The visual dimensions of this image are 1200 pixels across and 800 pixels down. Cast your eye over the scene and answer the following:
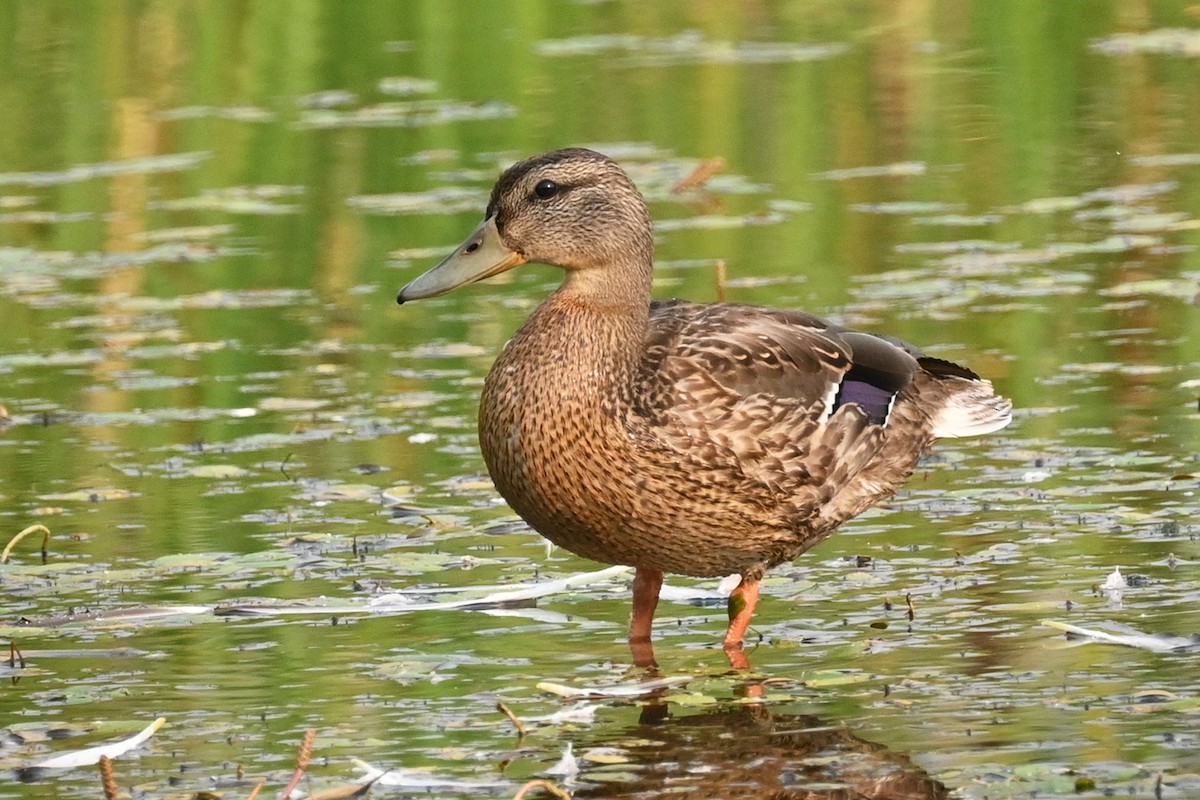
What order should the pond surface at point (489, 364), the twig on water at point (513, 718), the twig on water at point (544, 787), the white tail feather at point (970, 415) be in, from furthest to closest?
the white tail feather at point (970, 415) < the pond surface at point (489, 364) < the twig on water at point (513, 718) < the twig on water at point (544, 787)

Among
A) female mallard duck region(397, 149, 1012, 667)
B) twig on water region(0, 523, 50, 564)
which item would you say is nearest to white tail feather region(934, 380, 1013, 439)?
female mallard duck region(397, 149, 1012, 667)

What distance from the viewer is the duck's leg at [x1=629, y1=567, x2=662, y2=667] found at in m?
5.56

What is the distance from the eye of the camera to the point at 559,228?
6.11 meters

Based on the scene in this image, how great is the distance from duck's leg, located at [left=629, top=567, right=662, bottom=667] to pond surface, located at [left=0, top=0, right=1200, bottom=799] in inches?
3.1

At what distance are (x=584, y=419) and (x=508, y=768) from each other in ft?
4.23

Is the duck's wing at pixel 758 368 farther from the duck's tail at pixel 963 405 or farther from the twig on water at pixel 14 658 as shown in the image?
the twig on water at pixel 14 658

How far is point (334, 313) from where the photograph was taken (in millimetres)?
9578

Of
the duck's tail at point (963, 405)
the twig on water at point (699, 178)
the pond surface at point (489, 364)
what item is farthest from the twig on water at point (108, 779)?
the twig on water at point (699, 178)

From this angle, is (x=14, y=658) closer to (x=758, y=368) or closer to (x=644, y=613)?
(x=644, y=613)

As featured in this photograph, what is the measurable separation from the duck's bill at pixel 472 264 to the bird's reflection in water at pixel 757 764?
1557 millimetres

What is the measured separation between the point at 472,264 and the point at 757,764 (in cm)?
196

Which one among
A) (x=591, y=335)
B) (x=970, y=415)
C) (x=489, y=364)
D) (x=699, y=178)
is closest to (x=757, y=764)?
(x=591, y=335)

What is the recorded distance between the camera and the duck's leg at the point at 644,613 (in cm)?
556

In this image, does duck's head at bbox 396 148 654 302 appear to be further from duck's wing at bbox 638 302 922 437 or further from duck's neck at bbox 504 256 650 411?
duck's wing at bbox 638 302 922 437
